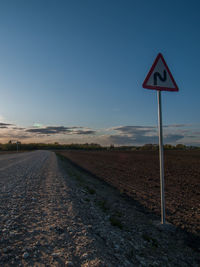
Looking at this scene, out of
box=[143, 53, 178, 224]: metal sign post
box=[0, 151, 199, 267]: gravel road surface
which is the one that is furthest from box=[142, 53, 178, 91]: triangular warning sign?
box=[0, 151, 199, 267]: gravel road surface

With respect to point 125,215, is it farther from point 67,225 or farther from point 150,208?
point 67,225

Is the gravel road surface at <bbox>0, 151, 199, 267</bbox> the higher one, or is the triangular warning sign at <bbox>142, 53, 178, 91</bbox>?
the triangular warning sign at <bbox>142, 53, 178, 91</bbox>

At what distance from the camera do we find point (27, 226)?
14.5 ft

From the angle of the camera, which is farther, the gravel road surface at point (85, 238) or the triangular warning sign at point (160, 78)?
the triangular warning sign at point (160, 78)

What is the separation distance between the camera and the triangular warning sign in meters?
4.55

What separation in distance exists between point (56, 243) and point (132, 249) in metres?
1.59

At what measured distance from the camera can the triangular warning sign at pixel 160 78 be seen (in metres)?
4.55

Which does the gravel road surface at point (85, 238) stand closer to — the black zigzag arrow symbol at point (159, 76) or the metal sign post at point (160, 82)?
the metal sign post at point (160, 82)

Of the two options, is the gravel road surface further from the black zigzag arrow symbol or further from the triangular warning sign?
the black zigzag arrow symbol

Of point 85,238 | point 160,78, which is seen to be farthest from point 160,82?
point 85,238

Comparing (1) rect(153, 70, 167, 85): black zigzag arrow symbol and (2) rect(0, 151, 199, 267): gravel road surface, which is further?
(1) rect(153, 70, 167, 85): black zigzag arrow symbol

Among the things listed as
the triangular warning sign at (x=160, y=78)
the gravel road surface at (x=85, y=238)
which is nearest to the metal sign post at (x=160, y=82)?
the triangular warning sign at (x=160, y=78)

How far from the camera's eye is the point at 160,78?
465cm

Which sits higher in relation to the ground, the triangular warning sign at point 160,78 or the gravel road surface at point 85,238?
the triangular warning sign at point 160,78
